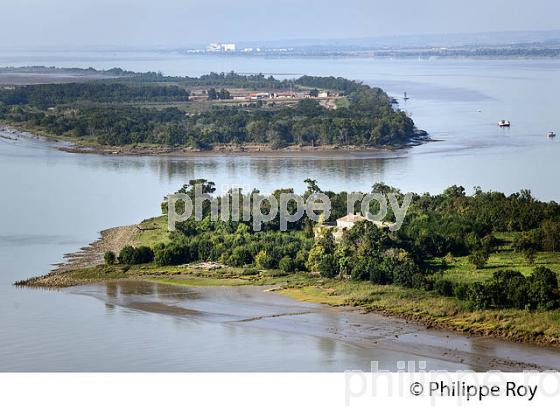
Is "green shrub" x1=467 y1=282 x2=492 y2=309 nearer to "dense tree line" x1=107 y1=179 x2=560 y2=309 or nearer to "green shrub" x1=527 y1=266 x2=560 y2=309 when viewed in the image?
"dense tree line" x1=107 y1=179 x2=560 y2=309

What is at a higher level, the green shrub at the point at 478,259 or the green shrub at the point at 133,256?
the green shrub at the point at 478,259

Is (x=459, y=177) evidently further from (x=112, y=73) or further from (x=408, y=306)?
(x=112, y=73)

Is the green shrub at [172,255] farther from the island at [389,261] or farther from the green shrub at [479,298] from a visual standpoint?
the green shrub at [479,298]

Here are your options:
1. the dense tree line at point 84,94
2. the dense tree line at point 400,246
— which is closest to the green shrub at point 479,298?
the dense tree line at point 400,246

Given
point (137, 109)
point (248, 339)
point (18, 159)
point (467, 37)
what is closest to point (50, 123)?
point (137, 109)

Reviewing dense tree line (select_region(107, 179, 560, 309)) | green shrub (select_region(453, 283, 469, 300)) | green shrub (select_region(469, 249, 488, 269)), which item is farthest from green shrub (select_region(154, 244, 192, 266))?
green shrub (select_region(453, 283, 469, 300))
